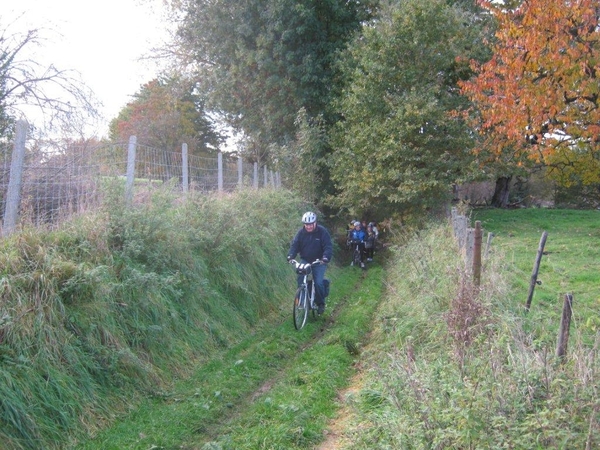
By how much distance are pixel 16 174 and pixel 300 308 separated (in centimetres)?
493

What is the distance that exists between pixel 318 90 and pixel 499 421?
63.9 feet

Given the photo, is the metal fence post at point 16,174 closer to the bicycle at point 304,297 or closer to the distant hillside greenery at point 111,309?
the distant hillside greenery at point 111,309

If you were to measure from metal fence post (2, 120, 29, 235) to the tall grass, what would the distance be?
5.10 m

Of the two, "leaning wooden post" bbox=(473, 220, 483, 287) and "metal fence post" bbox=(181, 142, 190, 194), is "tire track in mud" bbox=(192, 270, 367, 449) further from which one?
"metal fence post" bbox=(181, 142, 190, 194)

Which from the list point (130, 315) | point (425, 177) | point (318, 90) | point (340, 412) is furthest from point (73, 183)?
point (318, 90)

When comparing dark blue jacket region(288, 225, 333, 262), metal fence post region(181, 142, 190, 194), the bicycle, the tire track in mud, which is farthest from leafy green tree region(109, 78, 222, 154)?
the tire track in mud

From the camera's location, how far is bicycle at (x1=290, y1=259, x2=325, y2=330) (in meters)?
9.88

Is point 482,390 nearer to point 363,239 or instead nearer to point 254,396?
point 254,396

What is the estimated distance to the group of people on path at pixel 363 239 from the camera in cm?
1978

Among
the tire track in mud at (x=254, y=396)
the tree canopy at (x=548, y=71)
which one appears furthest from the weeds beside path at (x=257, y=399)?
the tree canopy at (x=548, y=71)

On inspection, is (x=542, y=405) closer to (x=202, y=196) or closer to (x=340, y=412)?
(x=340, y=412)

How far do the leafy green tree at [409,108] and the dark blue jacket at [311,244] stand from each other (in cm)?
795

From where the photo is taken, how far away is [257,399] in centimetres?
650

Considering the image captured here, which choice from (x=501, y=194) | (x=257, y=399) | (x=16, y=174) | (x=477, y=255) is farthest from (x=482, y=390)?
(x=501, y=194)
